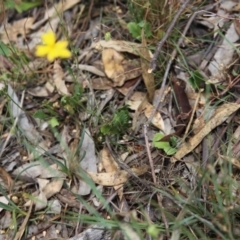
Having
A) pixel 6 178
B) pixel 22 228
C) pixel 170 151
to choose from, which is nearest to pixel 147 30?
pixel 170 151

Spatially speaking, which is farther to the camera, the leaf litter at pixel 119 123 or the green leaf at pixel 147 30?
the green leaf at pixel 147 30

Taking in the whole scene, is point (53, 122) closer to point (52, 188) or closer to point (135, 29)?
point (52, 188)

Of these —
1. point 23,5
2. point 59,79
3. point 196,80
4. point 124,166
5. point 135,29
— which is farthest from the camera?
point 23,5

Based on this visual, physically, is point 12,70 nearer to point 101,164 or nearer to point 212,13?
point 101,164

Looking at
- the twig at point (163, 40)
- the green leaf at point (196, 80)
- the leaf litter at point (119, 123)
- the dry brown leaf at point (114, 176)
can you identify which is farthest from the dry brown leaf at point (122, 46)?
the dry brown leaf at point (114, 176)

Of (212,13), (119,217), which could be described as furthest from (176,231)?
(212,13)

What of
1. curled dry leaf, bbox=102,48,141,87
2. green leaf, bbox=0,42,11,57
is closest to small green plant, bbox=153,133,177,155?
curled dry leaf, bbox=102,48,141,87

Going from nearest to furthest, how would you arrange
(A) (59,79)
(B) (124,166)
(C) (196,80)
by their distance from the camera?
(B) (124,166)
(C) (196,80)
(A) (59,79)

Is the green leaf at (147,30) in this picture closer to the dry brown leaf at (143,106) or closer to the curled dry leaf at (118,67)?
the curled dry leaf at (118,67)
